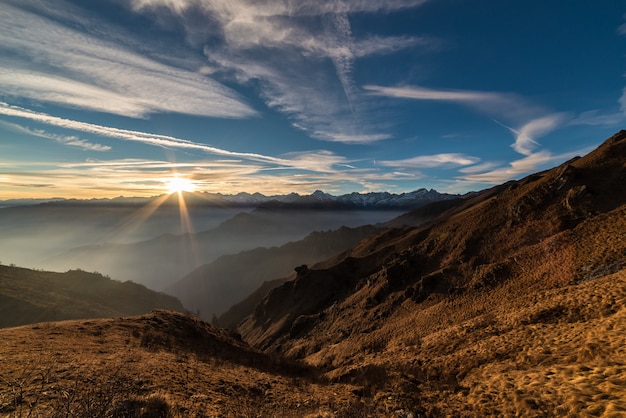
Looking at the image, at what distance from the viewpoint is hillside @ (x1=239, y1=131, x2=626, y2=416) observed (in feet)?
39.3

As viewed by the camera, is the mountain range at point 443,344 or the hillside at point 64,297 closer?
the mountain range at point 443,344

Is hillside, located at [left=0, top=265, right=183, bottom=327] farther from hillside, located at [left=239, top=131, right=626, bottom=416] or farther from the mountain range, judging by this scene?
the mountain range

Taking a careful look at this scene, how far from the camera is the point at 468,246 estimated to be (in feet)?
144

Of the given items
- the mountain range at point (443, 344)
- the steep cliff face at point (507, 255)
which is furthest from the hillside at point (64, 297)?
the mountain range at point (443, 344)

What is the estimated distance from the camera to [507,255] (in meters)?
37.4

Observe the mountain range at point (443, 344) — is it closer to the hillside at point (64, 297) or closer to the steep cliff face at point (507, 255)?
the steep cliff face at point (507, 255)

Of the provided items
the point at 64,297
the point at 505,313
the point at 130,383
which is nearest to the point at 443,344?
the point at 505,313

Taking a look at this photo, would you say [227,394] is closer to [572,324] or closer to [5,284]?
[572,324]

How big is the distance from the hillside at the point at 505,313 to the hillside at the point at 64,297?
44859 mm

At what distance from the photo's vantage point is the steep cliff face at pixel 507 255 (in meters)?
27.8

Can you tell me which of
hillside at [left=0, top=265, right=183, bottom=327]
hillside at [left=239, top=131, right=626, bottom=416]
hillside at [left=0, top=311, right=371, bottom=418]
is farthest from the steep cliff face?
hillside at [left=0, top=265, right=183, bottom=327]

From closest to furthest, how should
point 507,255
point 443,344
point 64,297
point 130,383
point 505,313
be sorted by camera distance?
point 130,383 → point 443,344 → point 505,313 → point 507,255 → point 64,297

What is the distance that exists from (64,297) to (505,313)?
3856 inches

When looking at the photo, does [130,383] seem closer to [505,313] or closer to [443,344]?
[443,344]
